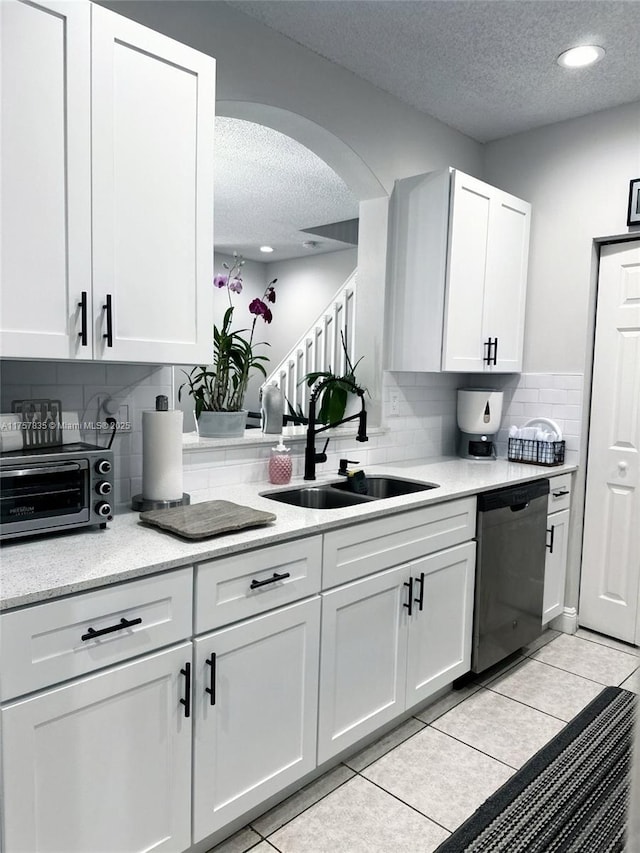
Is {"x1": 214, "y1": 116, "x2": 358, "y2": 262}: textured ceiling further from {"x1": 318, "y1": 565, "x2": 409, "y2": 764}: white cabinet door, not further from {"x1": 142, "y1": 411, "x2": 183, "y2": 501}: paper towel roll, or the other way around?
{"x1": 318, "y1": 565, "x2": 409, "y2": 764}: white cabinet door

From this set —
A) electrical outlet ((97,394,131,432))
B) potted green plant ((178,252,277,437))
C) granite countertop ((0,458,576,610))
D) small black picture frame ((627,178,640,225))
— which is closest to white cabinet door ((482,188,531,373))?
small black picture frame ((627,178,640,225))

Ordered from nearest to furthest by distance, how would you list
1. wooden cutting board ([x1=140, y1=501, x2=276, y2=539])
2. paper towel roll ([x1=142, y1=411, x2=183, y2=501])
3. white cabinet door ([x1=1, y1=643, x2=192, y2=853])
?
white cabinet door ([x1=1, y1=643, x2=192, y2=853]) → wooden cutting board ([x1=140, y1=501, x2=276, y2=539]) → paper towel roll ([x1=142, y1=411, x2=183, y2=501])

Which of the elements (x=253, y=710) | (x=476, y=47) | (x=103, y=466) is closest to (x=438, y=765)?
(x=253, y=710)

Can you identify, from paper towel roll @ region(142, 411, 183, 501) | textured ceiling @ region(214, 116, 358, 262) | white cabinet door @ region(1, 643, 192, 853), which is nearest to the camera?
white cabinet door @ region(1, 643, 192, 853)

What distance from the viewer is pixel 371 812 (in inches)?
79.1

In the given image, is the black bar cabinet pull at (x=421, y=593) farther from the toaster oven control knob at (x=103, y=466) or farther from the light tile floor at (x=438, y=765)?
the toaster oven control knob at (x=103, y=466)

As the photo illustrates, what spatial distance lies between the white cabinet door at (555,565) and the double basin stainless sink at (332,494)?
909 millimetres

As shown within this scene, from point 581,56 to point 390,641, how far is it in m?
2.61

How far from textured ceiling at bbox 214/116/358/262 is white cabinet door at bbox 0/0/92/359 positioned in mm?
2129

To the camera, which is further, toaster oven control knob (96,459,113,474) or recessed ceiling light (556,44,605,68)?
recessed ceiling light (556,44,605,68)

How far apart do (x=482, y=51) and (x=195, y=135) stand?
151cm

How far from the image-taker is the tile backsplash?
1.98 m

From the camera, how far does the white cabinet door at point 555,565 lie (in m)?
3.25

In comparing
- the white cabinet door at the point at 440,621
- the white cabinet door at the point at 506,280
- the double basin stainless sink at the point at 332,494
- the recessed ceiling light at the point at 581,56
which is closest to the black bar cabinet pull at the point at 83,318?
the double basin stainless sink at the point at 332,494
